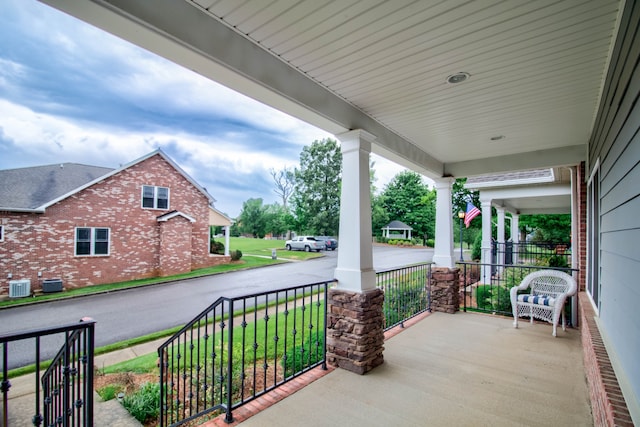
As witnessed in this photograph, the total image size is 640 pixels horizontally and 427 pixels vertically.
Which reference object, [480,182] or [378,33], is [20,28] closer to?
[378,33]

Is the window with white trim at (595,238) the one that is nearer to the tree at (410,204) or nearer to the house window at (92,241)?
the house window at (92,241)

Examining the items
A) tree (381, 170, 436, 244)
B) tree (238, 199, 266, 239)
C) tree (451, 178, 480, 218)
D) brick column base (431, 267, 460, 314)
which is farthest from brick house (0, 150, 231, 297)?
tree (381, 170, 436, 244)

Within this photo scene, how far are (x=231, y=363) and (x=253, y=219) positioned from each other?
1246 inches

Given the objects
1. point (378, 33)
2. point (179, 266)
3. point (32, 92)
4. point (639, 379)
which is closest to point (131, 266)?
point (179, 266)

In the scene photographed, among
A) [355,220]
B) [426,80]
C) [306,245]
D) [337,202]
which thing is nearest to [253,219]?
[337,202]

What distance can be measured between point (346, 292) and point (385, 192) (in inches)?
1118

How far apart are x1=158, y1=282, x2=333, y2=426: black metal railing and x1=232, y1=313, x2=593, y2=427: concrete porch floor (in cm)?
35

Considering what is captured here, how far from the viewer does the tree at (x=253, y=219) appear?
109ft

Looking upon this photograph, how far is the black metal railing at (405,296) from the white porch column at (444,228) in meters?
0.31

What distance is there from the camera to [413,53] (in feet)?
7.20

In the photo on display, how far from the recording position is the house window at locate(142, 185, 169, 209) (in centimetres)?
1275

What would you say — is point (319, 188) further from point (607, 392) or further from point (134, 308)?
point (607, 392)

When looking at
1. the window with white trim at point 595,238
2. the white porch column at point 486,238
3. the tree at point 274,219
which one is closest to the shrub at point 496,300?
the window with white trim at point 595,238

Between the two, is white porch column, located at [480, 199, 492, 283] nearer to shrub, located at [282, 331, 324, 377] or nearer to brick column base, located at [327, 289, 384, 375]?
shrub, located at [282, 331, 324, 377]
